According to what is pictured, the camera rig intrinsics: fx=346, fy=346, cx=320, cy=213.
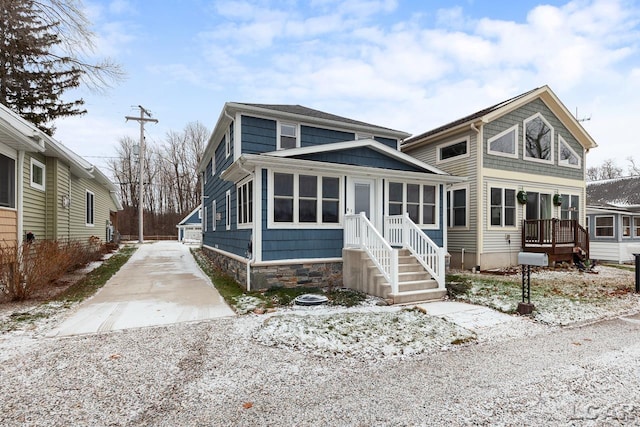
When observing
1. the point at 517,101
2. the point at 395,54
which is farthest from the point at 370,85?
the point at 517,101

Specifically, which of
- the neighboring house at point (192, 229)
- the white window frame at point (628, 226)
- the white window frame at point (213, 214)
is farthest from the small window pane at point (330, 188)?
the neighboring house at point (192, 229)

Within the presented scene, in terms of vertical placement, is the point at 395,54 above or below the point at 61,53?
above

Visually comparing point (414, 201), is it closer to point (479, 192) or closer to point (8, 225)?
point (479, 192)

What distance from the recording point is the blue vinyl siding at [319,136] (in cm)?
1050

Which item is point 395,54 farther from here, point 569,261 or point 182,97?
point 182,97

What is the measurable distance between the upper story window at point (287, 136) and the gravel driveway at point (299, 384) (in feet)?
22.1

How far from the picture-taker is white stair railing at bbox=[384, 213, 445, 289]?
7125 millimetres

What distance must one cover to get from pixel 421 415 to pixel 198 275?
8126 millimetres

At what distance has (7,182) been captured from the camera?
7344 mm

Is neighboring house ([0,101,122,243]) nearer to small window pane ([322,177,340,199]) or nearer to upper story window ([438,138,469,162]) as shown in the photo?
small window pane ([322,177,340,199])

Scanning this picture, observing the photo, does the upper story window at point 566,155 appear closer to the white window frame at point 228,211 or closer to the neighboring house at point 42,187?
the white window frame at point 228,211

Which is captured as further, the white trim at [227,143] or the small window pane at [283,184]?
the white trim at [227,143]

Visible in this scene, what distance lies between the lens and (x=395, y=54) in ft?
38.5


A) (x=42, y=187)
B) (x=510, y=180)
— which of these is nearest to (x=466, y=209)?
(x=510, y=180)
